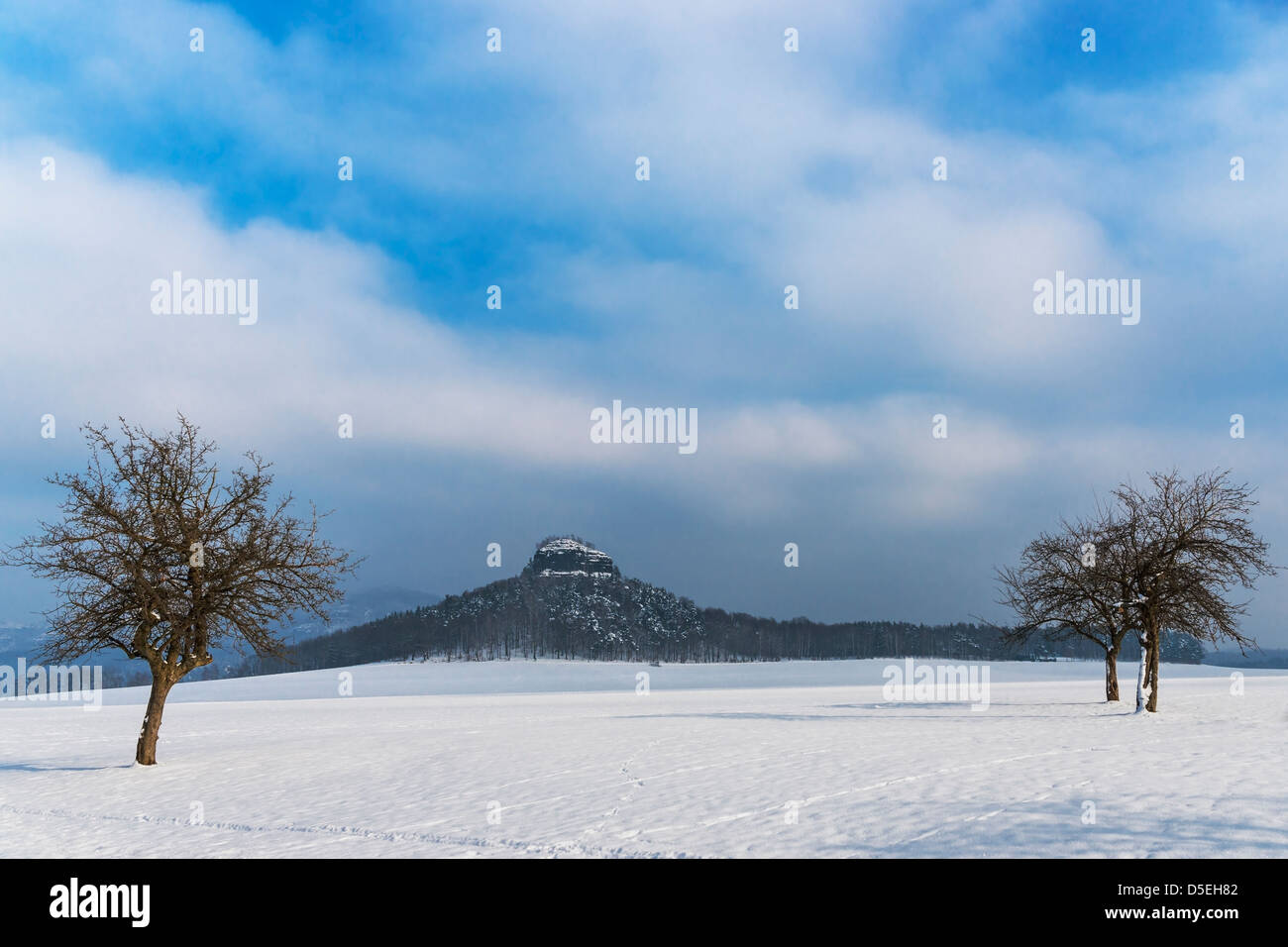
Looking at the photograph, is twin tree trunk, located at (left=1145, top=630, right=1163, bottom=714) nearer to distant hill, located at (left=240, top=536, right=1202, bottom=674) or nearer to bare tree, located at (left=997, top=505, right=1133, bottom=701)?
bare tree, located at (left=997, top=505, right=1133, bottom=701)

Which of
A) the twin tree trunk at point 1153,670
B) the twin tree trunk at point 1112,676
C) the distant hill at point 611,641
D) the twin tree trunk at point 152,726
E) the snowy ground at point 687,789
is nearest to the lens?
the snowy ground at point 687,789

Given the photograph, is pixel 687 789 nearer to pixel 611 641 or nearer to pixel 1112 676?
pixel 1112 676

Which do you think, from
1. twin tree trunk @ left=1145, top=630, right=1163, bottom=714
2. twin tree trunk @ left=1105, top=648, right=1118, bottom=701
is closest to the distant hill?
twin tree trunk @ left=1105, top=648, right=1118, bottom=701

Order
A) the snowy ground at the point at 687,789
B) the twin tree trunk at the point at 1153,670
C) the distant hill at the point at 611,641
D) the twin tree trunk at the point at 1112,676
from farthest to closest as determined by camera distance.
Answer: the distant hill at the point at 611,641 < the twin tree trunk at the point at 1112,676 < the twin tree trunk at the point at 1153,670 < the snowy ground at the point at 687,789

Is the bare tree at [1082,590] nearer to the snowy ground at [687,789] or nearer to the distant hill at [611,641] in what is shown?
the snowy ground at [687,789]

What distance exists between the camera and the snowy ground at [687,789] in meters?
11.6

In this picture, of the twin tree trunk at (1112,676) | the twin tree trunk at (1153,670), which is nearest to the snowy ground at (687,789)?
the twin tree trunk at (1153,670)

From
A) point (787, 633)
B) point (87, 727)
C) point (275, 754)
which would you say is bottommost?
point (787, 633)

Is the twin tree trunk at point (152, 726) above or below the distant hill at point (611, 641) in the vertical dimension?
above

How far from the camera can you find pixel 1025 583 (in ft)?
114
